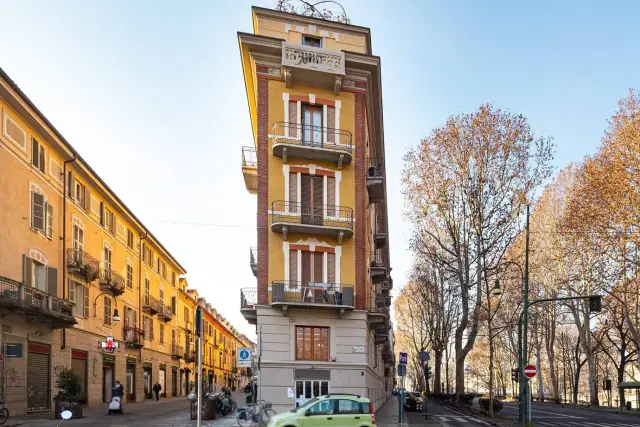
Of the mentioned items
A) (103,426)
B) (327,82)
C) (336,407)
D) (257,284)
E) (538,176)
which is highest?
(327,82)

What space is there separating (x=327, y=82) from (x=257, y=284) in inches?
400

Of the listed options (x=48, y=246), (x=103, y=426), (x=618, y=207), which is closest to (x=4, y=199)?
(x=48, y=246)

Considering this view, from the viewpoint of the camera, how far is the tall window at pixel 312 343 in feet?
83.4

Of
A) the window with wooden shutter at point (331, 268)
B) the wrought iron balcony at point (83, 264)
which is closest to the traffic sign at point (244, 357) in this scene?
the window with wooden shutter at point (331, 268)

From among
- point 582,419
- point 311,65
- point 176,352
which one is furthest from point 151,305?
point 582,419

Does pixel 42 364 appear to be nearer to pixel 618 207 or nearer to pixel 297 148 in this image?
pixel 297 148

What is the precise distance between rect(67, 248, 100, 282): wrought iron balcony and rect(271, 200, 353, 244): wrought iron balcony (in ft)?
37.9

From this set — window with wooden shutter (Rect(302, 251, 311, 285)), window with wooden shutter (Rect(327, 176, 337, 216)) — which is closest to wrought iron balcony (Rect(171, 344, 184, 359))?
window with wooden shutter (Rect(302, 251, 311, 285))

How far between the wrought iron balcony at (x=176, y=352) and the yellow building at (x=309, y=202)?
1248 inches

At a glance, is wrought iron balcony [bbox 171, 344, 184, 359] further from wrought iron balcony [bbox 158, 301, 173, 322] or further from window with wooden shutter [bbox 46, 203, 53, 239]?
window with wooden shutter [bbox 46, 203, 53, 239]

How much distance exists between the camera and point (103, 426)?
21078 millimetres

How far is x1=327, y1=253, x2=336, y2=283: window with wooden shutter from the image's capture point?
26.5m

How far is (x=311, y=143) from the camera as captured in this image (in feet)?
87.6

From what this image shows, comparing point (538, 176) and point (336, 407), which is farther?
point (538, 176)
